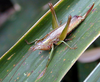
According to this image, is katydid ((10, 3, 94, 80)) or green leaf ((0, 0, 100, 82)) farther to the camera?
katydid ((10, 3, 94, 80))

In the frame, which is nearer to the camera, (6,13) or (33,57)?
(33,57)

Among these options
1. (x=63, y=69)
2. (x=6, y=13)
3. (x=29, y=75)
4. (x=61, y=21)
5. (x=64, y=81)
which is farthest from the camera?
(x=6, y=13)

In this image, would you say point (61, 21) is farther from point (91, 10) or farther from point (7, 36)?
point (7, 36)

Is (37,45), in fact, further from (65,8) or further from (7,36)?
(7,36)

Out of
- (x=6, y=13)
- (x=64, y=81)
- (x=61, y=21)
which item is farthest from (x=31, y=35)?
(x=6, y=13)

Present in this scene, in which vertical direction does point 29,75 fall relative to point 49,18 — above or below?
below

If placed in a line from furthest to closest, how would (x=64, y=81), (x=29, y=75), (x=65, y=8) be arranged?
(x=64, y=81)
(x=65, y=8)
(x=29, y=75)

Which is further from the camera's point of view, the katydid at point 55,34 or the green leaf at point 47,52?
the katydid at point 55,34

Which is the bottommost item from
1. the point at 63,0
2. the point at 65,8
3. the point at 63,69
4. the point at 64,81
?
the point at 64,81
